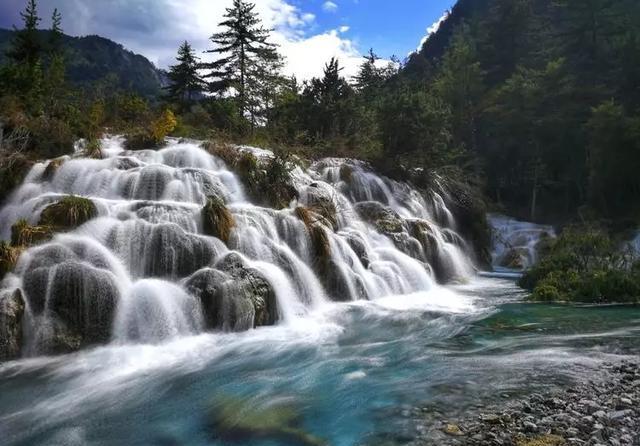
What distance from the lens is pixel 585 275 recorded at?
1597 centimetres

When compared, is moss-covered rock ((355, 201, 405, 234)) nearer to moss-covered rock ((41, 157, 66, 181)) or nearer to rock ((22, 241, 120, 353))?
moss-covered rock ((41, 157, 66, 181))

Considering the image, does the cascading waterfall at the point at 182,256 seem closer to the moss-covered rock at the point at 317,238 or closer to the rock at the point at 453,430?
the moss-covered rock at the point at 317,238

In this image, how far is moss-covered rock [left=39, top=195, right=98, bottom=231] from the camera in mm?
11477

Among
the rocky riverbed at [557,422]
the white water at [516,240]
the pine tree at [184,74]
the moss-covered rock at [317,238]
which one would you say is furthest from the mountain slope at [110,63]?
the rocky riverbed at [557,422]

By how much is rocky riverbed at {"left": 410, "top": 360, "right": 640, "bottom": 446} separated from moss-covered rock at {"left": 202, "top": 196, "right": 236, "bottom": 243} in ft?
27.2

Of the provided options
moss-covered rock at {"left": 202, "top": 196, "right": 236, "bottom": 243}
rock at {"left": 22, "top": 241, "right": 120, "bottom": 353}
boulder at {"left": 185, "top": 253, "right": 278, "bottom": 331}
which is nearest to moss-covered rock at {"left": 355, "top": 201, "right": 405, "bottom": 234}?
moss-covered rock at {"left": 202, "top": 196, "right": 236, "bottom": 243}

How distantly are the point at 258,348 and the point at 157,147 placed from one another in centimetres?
1329

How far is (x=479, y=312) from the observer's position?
1349cm

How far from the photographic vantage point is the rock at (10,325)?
878 cm

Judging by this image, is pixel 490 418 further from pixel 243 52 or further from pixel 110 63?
pixel 110 63

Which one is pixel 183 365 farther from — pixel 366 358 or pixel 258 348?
pixel 366 358

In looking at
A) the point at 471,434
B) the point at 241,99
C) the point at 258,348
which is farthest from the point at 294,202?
the point at 241,99

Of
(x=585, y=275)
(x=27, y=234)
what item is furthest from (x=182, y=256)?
(x=585, y=275)

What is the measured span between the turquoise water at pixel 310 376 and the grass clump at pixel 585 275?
239 centimetres
